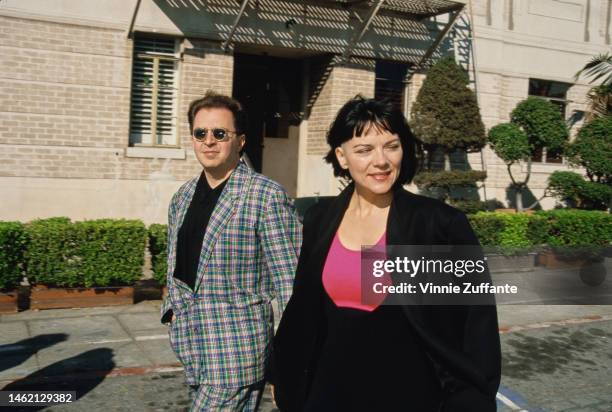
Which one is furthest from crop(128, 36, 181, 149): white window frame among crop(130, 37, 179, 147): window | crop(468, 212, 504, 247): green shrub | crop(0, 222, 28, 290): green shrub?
crop(468, 212, 504, 247): green shrub

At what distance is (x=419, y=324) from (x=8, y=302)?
6.88 metres

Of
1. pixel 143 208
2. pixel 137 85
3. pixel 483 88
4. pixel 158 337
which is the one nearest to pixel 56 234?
pixel 158 337

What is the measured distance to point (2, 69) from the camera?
36.1 feet

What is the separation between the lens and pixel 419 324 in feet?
8.05

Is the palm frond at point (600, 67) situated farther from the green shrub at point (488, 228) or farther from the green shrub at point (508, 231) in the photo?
the green shrub at point (488, 228)

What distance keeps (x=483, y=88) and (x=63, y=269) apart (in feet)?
36.4

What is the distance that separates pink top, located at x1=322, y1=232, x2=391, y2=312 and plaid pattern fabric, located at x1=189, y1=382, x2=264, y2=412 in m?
0.86

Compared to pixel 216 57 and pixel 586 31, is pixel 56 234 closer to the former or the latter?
pixel 216 57

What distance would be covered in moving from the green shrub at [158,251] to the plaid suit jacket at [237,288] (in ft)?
18.1

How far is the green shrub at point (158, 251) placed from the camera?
8828 millimetres

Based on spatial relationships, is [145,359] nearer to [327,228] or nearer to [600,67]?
[327,228]

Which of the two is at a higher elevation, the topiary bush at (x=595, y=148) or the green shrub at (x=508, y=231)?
the topiary bush at (x=595, y=148)

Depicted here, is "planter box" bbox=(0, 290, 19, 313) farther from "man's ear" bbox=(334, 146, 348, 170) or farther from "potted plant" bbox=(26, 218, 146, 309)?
"man's ear" bbox=(334, 146, 348, 170)

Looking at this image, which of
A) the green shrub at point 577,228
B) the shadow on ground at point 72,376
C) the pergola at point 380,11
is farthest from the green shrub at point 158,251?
the green shrub at point 577,228
